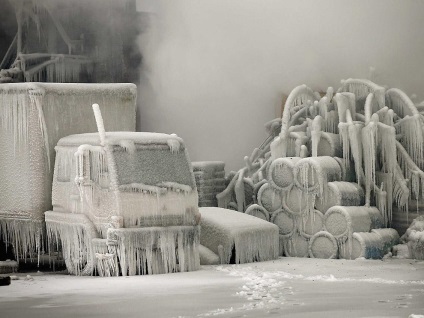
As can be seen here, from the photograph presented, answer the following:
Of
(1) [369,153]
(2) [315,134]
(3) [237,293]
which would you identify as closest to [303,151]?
(2) [315,134]

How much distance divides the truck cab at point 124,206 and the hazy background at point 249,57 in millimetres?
8654

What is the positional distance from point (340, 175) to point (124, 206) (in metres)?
5.31

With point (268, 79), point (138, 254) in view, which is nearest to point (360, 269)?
point (138, 254)

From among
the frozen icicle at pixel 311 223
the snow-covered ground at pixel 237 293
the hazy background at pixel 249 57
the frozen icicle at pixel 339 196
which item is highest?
the hazy background at pixel 249 57

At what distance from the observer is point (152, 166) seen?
18.7 m

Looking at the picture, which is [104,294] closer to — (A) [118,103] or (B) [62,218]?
(B) [62,218]

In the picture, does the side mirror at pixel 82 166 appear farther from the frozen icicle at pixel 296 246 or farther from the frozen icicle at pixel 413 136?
the frozen icicle at pixel 413 136

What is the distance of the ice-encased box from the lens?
63.4 ft

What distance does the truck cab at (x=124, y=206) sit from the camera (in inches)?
718

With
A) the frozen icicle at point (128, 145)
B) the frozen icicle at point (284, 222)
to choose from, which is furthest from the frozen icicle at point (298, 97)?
the frozen icicle at point (128, 145)

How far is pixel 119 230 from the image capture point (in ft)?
59.2

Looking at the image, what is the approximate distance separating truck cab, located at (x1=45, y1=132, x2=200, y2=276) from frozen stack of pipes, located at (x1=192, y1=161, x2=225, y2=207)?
12.2 feet

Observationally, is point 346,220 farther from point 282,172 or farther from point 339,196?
point 282,172

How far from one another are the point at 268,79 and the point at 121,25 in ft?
12.9
